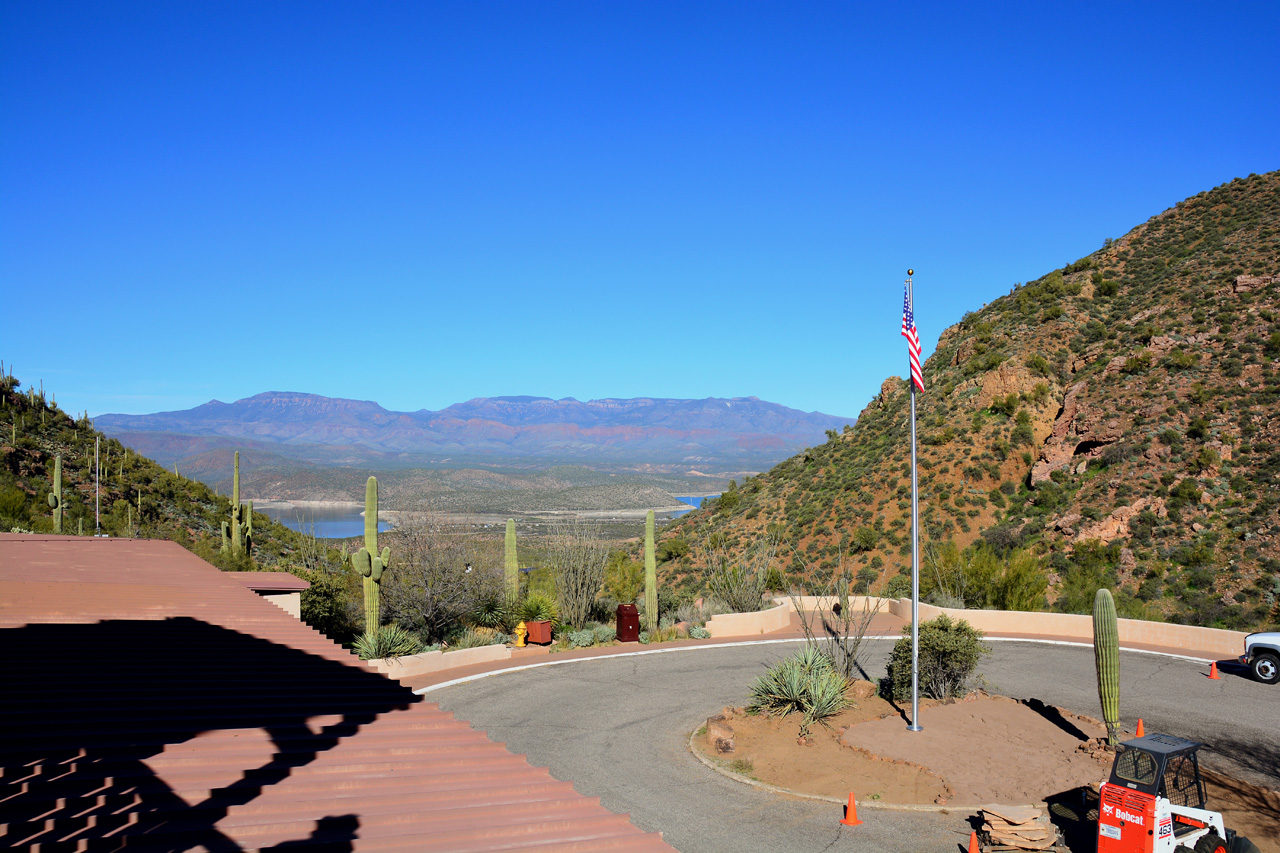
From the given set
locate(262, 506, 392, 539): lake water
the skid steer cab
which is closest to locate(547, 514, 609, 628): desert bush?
the skid steer cab

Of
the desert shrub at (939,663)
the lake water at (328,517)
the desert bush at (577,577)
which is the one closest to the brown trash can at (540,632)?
the desert bush at (577,577)

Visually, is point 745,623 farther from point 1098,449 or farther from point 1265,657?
point 1098,449

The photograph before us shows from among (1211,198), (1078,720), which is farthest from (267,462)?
(1078,720)

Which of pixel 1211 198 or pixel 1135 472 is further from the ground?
pixel 1211 198

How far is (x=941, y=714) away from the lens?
14.4 m

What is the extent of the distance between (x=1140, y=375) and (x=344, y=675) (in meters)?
40.8

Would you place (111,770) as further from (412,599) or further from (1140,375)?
(1140,375)

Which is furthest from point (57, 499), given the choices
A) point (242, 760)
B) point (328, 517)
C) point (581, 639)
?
point (328, 517)

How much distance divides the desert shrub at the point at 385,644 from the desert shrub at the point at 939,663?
10.4 meters

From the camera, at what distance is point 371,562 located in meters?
17.3

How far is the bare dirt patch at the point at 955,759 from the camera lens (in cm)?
1066

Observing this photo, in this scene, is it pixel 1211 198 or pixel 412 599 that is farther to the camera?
pixel 1211 198

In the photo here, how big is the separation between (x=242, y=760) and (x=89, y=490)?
3780cm

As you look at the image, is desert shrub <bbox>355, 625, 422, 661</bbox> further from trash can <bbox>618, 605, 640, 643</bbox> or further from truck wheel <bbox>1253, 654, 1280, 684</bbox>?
truck wheel <bbox>1253, 654, 1280, 684</bbox>
